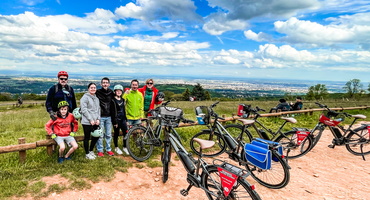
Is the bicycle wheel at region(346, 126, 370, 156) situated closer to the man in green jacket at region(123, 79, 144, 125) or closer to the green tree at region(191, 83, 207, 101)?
the man in green jacket at region(123, 79, 144, 125)

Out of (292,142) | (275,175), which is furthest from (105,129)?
(292,142)

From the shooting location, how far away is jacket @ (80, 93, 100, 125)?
5.11 meters

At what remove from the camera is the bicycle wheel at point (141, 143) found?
5.47 meters

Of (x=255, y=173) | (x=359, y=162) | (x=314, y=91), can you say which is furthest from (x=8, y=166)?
(x=314, y=91)

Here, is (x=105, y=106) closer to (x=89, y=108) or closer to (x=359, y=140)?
(x=89, y=108)

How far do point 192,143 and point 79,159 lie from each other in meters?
3.06

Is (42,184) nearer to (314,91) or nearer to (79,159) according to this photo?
(79,159)

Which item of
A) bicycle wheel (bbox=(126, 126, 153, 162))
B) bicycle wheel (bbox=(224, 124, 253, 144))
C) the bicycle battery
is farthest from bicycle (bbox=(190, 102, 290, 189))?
bicycle wheel (bbox=(126, 126, 153, 162))

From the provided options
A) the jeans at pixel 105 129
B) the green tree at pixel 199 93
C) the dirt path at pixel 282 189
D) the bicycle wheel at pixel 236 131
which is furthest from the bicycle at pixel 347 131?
the green tree at pixel 199 93

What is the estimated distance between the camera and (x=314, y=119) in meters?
12.7

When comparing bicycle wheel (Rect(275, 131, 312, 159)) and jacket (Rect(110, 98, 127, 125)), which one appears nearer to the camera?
jacket (Rect(110, 98, 127, 125))

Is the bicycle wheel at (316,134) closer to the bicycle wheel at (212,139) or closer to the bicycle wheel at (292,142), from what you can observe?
the bicycle wheel at (292,142)

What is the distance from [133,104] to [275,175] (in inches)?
160

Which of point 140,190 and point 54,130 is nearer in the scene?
point 140,190
